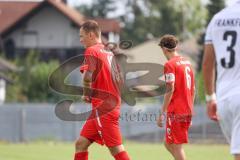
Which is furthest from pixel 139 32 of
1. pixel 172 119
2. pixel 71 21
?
pixel 172 119

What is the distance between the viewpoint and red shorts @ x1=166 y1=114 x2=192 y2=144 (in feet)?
39.0

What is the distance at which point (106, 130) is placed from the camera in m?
11.0

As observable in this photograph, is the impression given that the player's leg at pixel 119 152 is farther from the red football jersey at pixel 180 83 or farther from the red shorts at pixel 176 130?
the red football jersey at pixel 180 83

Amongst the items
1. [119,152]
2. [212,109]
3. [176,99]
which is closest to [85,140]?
[119,152]

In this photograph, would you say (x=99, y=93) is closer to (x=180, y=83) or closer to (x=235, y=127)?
(x=180, y=83)

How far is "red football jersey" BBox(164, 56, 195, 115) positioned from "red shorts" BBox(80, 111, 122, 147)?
115 centimetres

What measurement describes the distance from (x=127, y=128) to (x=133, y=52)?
156ft

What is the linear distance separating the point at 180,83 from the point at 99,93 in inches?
56.5

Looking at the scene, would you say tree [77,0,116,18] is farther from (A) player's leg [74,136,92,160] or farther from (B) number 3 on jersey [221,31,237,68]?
(B) number 3 on jersey [221,31,237,68]

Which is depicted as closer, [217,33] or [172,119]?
[217,33]

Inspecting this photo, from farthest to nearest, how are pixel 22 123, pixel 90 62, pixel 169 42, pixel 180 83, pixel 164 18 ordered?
1. pixel 164 18
2. pixel 22 123
3. pixel 180 83
4. pixel 169 42
5. pixel 90 62

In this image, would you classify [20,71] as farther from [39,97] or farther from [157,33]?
[157,33]

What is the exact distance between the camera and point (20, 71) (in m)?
63.0

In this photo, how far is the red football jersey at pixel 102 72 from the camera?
10828mm
